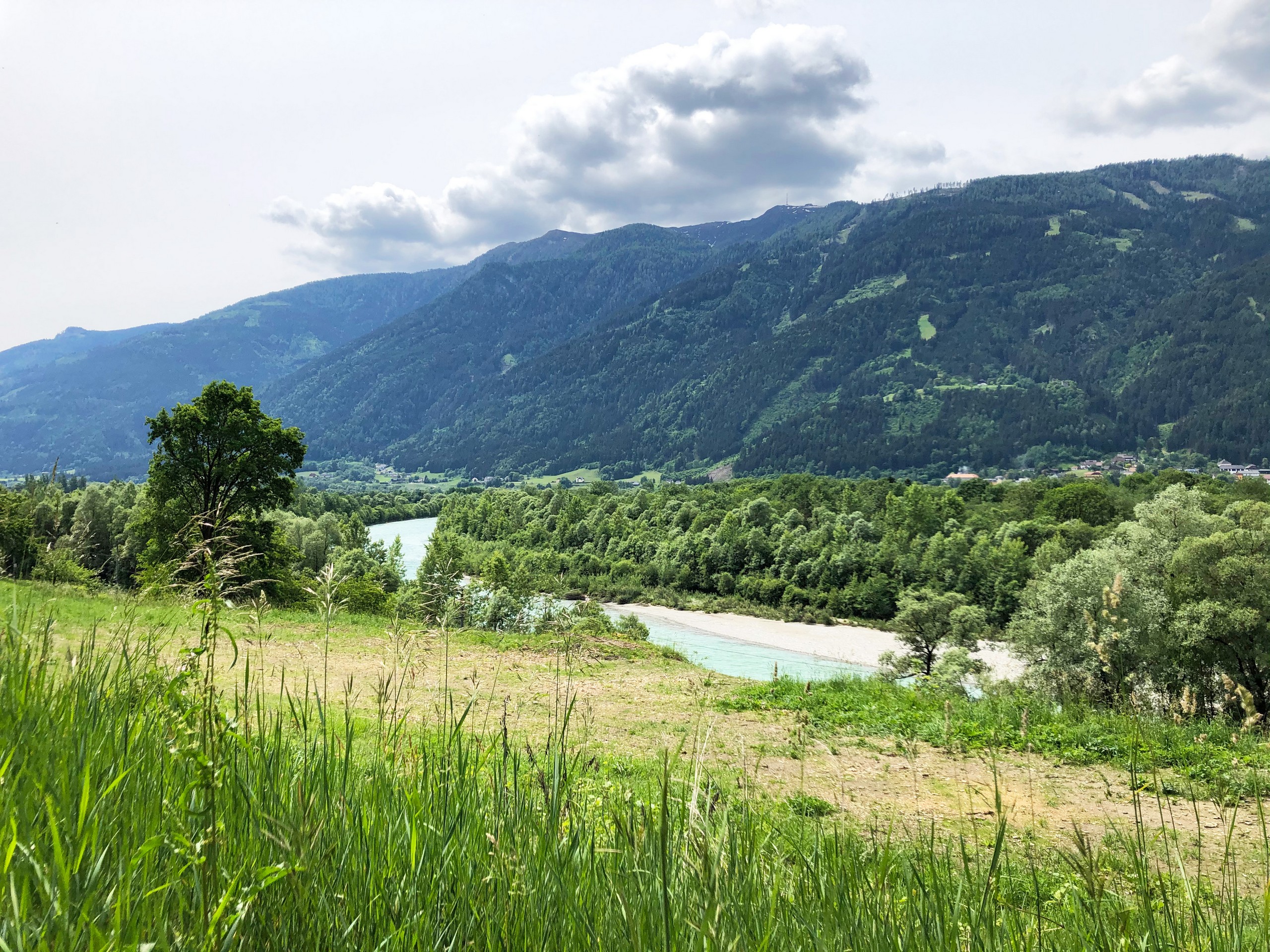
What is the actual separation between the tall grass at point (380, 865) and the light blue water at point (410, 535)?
220ft

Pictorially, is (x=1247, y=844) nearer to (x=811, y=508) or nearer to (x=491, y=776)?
(x=491, y=776)

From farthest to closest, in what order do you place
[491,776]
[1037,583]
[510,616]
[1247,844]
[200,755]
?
[510,616] → [1037,583] → [1247,844] → [491,776] → [200,755]

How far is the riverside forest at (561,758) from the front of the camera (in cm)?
136

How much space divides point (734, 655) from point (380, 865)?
38498mm

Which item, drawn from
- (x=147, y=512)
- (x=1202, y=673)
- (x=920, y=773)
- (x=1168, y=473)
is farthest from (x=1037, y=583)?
(x=1168, y=473)

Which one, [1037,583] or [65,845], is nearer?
[65,845]

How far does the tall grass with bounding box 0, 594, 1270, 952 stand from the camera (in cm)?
116

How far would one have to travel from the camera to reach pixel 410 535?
104 meters

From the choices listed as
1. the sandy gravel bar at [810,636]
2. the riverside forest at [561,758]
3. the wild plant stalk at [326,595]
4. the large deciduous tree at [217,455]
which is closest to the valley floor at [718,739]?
the riverside forest at [561,758]

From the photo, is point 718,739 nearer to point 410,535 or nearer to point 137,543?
point 137,543

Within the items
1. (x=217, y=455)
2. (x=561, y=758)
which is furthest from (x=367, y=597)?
(x=561, y=758)

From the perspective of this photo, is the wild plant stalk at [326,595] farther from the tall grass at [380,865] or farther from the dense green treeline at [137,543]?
the tall grass at [380,865]

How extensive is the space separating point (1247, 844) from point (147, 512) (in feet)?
102

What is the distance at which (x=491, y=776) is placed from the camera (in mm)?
2461
